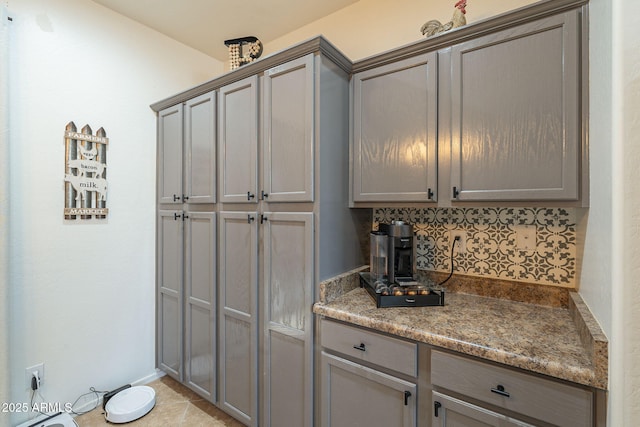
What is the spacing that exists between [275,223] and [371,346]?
2.66ft

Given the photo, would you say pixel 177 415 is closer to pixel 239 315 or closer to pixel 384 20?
pixel 239 315

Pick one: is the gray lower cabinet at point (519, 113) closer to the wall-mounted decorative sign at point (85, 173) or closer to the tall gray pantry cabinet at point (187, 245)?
the tall gray pantry cabinet at point (187, 245)

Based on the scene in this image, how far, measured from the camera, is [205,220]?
1.96 meters

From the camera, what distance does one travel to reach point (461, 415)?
105 centimetres

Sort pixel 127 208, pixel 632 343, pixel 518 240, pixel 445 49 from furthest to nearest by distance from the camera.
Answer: pixel 127 208, pixel 518 240, pixel 445 49, pixel 632 343

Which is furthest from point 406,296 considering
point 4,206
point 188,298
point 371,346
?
point 4,206

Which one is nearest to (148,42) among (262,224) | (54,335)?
(262,224)

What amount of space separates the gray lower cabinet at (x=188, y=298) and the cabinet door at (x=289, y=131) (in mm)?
631

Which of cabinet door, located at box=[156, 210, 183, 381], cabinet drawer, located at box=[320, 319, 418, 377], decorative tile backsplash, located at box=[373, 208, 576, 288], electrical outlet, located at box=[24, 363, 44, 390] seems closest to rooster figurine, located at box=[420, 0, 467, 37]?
decorative tile backsplash, located at box=[373, 208, 576, 288]

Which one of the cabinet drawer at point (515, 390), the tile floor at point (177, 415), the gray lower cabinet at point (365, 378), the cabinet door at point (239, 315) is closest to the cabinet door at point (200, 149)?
the cabinet door at point (239, 315)

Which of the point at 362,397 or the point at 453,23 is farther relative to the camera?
the point at 453,23

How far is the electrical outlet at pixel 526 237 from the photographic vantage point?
143cm

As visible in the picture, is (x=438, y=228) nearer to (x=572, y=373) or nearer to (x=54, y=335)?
(x=572, y=373)

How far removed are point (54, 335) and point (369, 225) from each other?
220 cm
